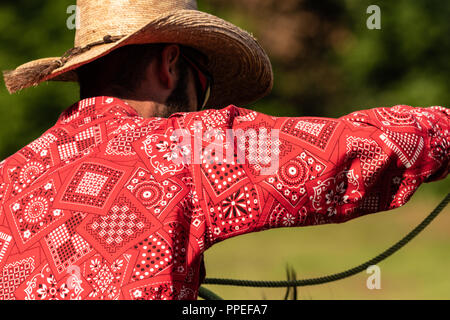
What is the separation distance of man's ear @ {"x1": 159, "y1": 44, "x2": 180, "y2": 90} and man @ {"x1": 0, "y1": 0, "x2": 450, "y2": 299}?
12 centimetres

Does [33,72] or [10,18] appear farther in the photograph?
[10,18]

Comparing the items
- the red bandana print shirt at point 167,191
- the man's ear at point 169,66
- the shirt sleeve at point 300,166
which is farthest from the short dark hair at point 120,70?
the shirt sleeve at point 300,166

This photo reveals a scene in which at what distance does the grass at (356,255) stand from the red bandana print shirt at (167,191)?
11.5 feet

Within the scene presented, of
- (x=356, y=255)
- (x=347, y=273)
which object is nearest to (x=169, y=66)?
(x=347, y=273)

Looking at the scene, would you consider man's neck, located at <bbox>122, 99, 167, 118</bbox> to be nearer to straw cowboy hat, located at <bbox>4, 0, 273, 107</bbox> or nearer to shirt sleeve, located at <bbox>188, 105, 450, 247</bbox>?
straw cowboy hat, located at <bbox>4, 0, 273, 107</bbox>

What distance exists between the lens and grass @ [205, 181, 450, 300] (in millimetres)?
6309

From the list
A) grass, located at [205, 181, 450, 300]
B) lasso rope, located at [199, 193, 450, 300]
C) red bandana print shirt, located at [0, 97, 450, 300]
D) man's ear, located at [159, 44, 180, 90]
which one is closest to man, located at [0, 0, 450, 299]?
red bandana print shirt, located at [0, 97, 450, 300]

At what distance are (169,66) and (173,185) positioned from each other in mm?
459

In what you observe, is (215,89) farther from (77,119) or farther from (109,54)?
(77,119)

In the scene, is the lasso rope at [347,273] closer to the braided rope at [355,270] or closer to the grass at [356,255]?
the braided rope at [355,270]

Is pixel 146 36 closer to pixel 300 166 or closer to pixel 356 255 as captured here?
pixel 300 166

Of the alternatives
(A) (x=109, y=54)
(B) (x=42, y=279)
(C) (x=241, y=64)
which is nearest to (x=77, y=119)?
(A) (x=109, y=54)

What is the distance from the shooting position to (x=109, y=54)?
2.04 m
